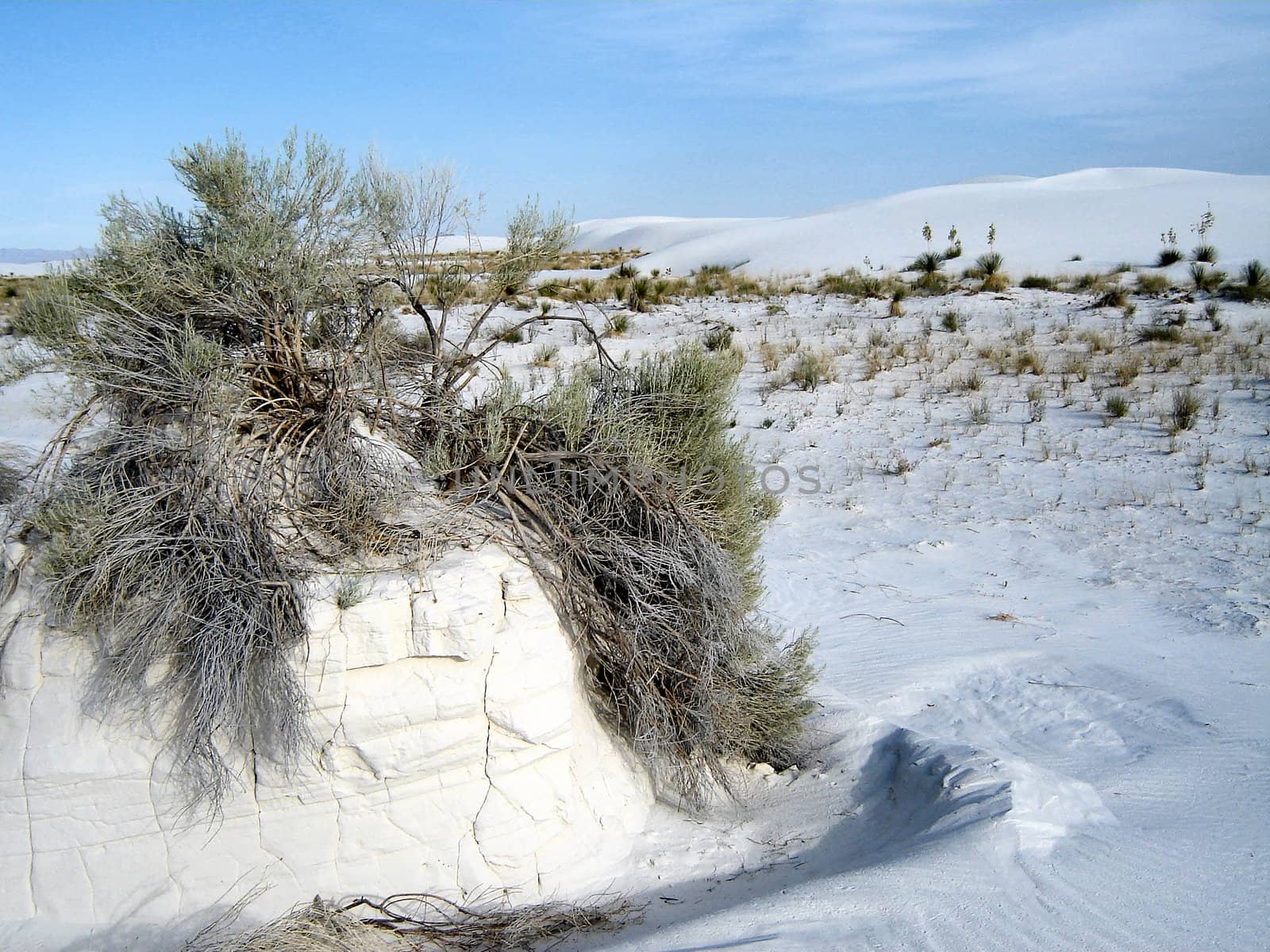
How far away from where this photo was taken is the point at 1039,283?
19.7 m

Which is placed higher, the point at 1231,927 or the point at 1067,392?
the point at 1067,392

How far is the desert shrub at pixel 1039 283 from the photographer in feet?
63.5

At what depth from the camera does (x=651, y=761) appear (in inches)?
185

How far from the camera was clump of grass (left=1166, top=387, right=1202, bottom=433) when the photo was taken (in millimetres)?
11047

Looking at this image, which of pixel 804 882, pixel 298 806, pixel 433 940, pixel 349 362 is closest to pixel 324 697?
pixel 298 806

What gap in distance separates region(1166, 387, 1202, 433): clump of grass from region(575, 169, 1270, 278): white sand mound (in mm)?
11304

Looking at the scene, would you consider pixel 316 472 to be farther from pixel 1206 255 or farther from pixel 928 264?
pixel 1206 255

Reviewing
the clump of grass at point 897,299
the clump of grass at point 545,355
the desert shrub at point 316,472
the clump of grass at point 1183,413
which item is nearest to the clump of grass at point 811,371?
the clump of grass at point 897,299

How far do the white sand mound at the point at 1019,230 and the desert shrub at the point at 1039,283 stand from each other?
189cm

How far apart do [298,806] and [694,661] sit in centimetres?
201

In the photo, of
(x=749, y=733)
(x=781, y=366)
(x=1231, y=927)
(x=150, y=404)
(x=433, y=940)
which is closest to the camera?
(x=1231, y=927)

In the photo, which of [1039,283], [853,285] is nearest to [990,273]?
[1039,283]

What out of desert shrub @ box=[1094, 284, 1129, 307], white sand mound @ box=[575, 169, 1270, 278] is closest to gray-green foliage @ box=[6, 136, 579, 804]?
desert shrub @ box=[1094, 284, 1129, 307]

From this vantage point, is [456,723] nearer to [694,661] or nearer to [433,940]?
[433,940]
